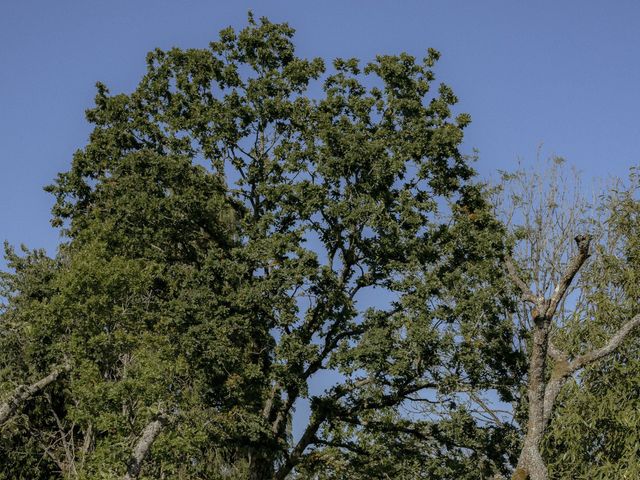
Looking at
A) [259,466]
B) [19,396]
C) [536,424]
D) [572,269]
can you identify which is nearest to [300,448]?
[259,466]

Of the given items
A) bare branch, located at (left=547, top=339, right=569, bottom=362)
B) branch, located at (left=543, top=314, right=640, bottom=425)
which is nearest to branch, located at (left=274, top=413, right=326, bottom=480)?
bare branch, located at (left=547, top=339, right=569, bottom=362)

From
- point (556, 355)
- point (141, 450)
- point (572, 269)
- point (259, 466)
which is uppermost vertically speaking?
point (572, 269)

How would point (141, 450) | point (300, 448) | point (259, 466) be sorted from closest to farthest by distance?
point (141, 450) < point (259, 466) < point (300, 448)

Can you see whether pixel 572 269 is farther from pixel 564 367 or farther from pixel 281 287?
pixel 281 287

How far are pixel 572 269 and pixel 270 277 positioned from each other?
10.6 metres

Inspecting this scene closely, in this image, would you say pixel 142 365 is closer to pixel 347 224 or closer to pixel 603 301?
pixel 347 224

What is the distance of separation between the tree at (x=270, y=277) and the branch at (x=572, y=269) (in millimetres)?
7108

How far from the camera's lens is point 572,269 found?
48.6 ft

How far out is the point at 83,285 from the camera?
2228cm

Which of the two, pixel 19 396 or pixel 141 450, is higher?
pixel 19 396

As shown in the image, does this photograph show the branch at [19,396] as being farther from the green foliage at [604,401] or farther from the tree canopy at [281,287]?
the green foliage at [604,401]

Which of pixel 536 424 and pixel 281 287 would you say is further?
pixel 281 287

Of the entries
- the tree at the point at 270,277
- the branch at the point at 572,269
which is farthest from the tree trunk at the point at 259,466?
the branch at the point at 572,269

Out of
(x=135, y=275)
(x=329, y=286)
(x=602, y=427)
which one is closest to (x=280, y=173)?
(x=329, y=286)
